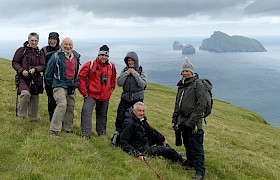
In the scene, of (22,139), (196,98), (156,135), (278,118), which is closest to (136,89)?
(156,135)

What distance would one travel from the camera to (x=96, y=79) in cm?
1317

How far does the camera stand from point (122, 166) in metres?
10.3

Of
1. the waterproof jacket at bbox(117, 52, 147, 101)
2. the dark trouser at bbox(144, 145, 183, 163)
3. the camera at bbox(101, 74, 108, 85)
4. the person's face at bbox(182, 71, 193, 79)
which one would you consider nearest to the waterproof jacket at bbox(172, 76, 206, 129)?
the person's face at bbox(182, 71, 193, 79)

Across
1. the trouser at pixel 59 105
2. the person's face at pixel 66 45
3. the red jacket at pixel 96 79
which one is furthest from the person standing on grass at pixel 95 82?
the person's face at pixel 66 45

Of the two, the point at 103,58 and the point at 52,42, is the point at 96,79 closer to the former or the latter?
the point at 103,58

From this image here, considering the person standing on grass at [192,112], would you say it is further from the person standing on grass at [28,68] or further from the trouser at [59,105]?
the person standing on grass at [28,68]

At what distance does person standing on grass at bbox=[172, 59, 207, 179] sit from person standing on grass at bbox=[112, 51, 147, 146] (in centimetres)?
224

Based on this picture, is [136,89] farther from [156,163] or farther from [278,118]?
[278,118]

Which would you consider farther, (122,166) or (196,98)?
(196,98)

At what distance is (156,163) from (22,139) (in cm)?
500

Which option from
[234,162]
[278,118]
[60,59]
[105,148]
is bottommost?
[278,118]

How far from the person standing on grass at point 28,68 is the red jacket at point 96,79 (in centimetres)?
181

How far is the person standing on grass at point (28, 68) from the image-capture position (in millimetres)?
12734

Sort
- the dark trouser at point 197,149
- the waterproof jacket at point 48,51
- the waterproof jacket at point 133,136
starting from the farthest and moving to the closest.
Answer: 1. the waterproof jacket at point 48,51
2. the waterproof jacket at point 133,136
3. the dark trouser at point 197,149
